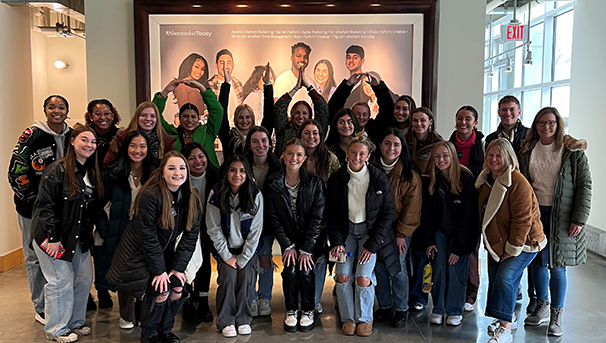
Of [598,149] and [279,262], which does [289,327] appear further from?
[598,149]

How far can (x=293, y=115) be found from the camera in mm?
4234

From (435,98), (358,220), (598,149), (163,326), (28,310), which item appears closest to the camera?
(163,326)

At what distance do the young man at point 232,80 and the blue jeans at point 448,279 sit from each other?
104 inches

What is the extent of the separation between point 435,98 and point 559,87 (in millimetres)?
4792

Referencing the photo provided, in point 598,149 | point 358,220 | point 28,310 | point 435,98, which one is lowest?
point 28,310

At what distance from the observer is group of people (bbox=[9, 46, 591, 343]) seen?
3.26 m

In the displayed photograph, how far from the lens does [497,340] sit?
3.32 metres

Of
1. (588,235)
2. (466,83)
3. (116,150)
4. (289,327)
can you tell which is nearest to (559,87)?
(588,235)

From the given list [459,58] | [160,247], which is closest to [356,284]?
[160,247]

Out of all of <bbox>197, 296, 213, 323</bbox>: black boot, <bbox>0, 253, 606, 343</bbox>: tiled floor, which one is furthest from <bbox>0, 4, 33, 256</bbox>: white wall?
<bbox>197, 296, 213, 323</bbox>: black boot

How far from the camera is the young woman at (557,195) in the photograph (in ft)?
11.4

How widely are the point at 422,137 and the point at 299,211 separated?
1225mm

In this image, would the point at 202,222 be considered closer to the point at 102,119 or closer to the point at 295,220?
the point at 295,220

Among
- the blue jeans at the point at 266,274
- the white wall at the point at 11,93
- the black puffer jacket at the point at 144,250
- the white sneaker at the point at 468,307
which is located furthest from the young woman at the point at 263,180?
the white wall at the point at 11,93
